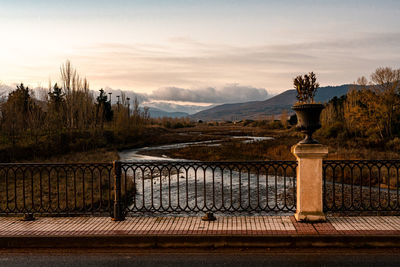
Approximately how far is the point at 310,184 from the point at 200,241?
2.50 m

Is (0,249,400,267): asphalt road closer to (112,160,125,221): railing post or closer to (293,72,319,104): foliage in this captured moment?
(112,160,125,221): railing post

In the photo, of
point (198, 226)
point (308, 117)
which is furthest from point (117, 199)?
point (308, 117)

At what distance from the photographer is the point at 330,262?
5617mm

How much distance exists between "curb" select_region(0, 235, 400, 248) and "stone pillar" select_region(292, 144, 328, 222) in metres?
0.91

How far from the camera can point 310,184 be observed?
23.8ft

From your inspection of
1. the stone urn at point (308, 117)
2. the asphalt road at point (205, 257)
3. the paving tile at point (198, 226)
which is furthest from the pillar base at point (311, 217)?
the stone urn at point (308, 117)

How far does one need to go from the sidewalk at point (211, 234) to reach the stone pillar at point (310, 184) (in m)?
0.22

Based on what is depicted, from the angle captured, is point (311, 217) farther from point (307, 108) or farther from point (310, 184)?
point (307, 108)

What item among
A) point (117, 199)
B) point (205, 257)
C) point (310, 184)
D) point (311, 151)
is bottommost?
point (205, 257)

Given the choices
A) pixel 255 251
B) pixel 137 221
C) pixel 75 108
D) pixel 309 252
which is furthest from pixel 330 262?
pixel 75 108

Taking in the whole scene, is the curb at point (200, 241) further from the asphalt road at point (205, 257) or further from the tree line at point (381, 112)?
the tree line at point (381, 112)

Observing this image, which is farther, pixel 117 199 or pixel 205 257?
pixel 117 199

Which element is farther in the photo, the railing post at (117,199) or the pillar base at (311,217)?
the railing post at (117,199)

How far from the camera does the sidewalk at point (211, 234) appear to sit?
6.36 m
